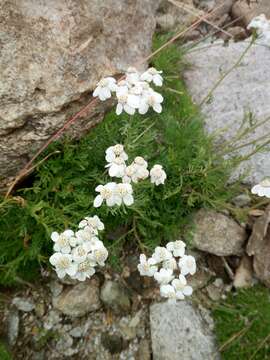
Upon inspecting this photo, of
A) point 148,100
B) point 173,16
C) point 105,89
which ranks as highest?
point 173,16

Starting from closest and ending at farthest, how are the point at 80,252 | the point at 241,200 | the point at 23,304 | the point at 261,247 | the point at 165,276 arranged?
1. the point at 80,252
2. the point at 165,276
3. the point at 23,304
4. the point at 261,247
5. the point at 241,200

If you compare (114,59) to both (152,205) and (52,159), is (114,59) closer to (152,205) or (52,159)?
(52,159)

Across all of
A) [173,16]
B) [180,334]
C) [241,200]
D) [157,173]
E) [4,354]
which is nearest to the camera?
[157,173]

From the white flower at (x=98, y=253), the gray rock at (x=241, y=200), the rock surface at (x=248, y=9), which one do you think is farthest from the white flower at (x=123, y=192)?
the rock surface at (x=248, y=9)

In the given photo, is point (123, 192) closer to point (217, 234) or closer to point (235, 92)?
point (217, 234)

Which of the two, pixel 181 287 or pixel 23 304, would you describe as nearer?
pixel 181 287

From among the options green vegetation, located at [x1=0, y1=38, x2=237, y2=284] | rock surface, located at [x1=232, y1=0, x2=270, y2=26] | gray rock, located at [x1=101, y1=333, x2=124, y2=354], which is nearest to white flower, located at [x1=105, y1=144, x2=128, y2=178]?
green vegetation, located at [x1=0, y1=38, x2=237, y2=284]

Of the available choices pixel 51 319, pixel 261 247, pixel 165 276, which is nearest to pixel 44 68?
pixel 165 276
